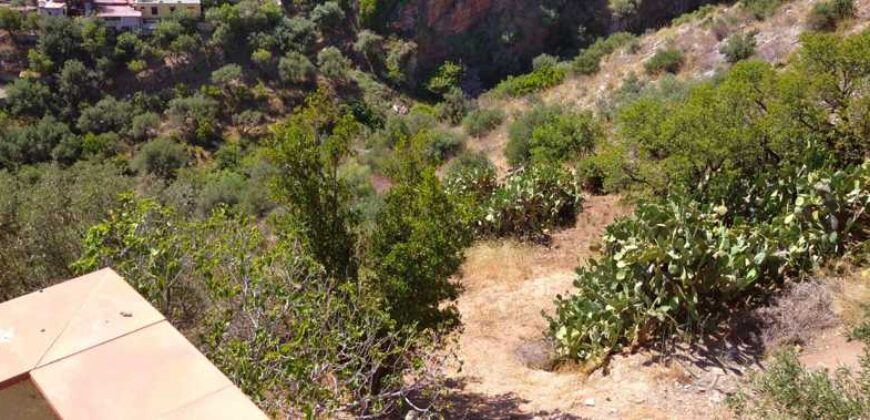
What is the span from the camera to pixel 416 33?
40062 mm

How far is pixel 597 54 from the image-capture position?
1099 inches

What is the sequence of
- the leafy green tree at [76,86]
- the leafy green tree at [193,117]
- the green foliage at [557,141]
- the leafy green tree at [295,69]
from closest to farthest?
the green foliage at [557,141] → the leafy green tree at [193,117] → the leafy green tree at [76,86] → the leafy green tree at [295,69]

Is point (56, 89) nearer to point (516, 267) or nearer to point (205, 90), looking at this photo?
point (205, 90)

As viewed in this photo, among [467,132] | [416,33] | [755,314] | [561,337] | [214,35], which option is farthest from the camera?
[416,33]

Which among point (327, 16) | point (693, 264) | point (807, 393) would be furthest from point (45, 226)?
point (327, 16)

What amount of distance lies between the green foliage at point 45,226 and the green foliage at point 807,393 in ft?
24.1

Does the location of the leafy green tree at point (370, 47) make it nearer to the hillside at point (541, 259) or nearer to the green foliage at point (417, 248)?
the hillside at point (541, 259)

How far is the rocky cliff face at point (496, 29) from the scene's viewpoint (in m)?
38.4

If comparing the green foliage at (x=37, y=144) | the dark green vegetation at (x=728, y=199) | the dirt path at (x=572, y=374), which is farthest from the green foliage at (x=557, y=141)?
the green foliage at (x=37, y=144)

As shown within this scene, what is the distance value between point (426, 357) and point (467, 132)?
17861 millimetres

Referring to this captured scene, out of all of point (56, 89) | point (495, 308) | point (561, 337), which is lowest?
point (56, 89)

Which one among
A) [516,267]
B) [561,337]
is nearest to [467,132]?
[516,267]

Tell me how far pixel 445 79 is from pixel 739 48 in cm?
1941

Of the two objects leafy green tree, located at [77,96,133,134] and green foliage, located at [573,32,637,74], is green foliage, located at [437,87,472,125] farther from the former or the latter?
leafy green tree, located at [77,96,133,134]
